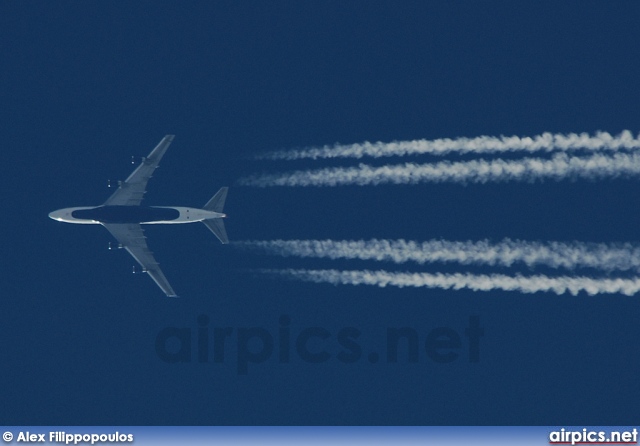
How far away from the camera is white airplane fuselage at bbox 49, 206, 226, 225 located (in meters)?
87.1

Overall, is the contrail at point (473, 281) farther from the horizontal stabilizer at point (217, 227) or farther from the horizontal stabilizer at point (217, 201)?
the horizontal stabilizer at point (217, 201)

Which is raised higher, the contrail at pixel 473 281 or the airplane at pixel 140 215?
the airplane at pixel 140 215

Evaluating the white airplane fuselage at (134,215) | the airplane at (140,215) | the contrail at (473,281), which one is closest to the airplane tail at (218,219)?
the airplane at (140,215)

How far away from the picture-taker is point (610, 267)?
76.0 m

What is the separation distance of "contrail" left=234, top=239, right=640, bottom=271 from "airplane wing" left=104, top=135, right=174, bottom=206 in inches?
347

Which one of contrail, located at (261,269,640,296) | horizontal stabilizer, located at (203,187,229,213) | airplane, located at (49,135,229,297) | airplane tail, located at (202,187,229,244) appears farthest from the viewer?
horizontal stabilizer, located at (203,187,229,213)

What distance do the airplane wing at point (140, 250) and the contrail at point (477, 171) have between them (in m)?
11.6

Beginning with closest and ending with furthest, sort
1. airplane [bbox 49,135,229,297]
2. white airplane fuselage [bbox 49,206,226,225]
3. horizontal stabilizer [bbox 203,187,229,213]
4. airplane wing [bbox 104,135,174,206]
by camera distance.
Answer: white airplane fuselage [bbox 49,206,226,225] < airplane [bbox 49,135,229,297] < horizontal stabilizer [bbox 203,187,229,213] < airplane wing [bbox 104,135,174,206]

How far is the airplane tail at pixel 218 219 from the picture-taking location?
88938 mm

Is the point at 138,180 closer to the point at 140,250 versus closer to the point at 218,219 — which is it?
the point at 140,250

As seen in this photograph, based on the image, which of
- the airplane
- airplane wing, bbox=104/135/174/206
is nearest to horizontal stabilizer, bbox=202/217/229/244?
the airplane

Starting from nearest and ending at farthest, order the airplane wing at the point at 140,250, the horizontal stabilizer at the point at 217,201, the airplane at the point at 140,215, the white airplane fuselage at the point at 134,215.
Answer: the white airplane fuselage at the point at 134,215, the airplane at the point at 140,215, the horizontal stabilizer at the point at 217,201, the airplane wing at the point at 140,250

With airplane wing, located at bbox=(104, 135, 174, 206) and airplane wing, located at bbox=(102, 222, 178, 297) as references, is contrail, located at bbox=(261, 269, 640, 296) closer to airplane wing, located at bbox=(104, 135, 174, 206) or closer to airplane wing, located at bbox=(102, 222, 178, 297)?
airplane wing, located at bbox=(102, 222, 178, 297)

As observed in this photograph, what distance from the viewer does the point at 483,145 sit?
3317 inches
